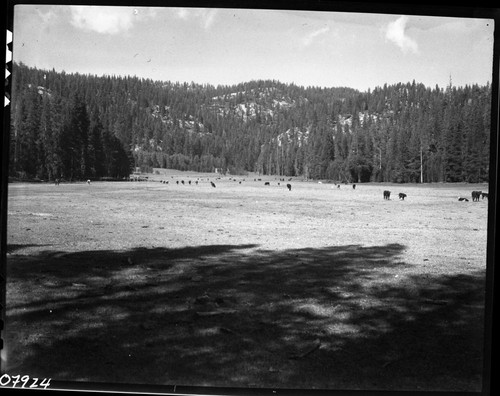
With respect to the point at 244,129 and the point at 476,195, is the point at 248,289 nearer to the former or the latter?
the point at 244,129

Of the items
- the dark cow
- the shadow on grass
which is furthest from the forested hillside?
the shadow on grass

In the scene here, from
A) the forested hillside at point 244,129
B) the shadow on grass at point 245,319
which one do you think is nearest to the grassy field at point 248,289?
the shadow on grass at point 245,319

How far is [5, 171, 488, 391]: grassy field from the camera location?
7.01 feet

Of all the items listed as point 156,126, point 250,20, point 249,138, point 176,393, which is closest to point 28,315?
point 176,393

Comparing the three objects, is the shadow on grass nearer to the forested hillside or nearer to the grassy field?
the grassy field

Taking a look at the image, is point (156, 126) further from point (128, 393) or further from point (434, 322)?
point (434, 322)

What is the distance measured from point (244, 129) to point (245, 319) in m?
1.10

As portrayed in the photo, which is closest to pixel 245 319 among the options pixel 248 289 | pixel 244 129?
pixel 248 289

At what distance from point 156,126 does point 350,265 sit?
4.41 ft

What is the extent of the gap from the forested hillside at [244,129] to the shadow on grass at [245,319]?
527mm

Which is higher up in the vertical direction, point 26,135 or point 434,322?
point 26,135

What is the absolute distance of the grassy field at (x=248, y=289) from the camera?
214 centimetres

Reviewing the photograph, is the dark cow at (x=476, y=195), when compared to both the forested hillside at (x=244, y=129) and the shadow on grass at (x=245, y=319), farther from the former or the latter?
the shadow on grass at (x=245, y=319)

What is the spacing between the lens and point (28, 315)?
2203 mm
